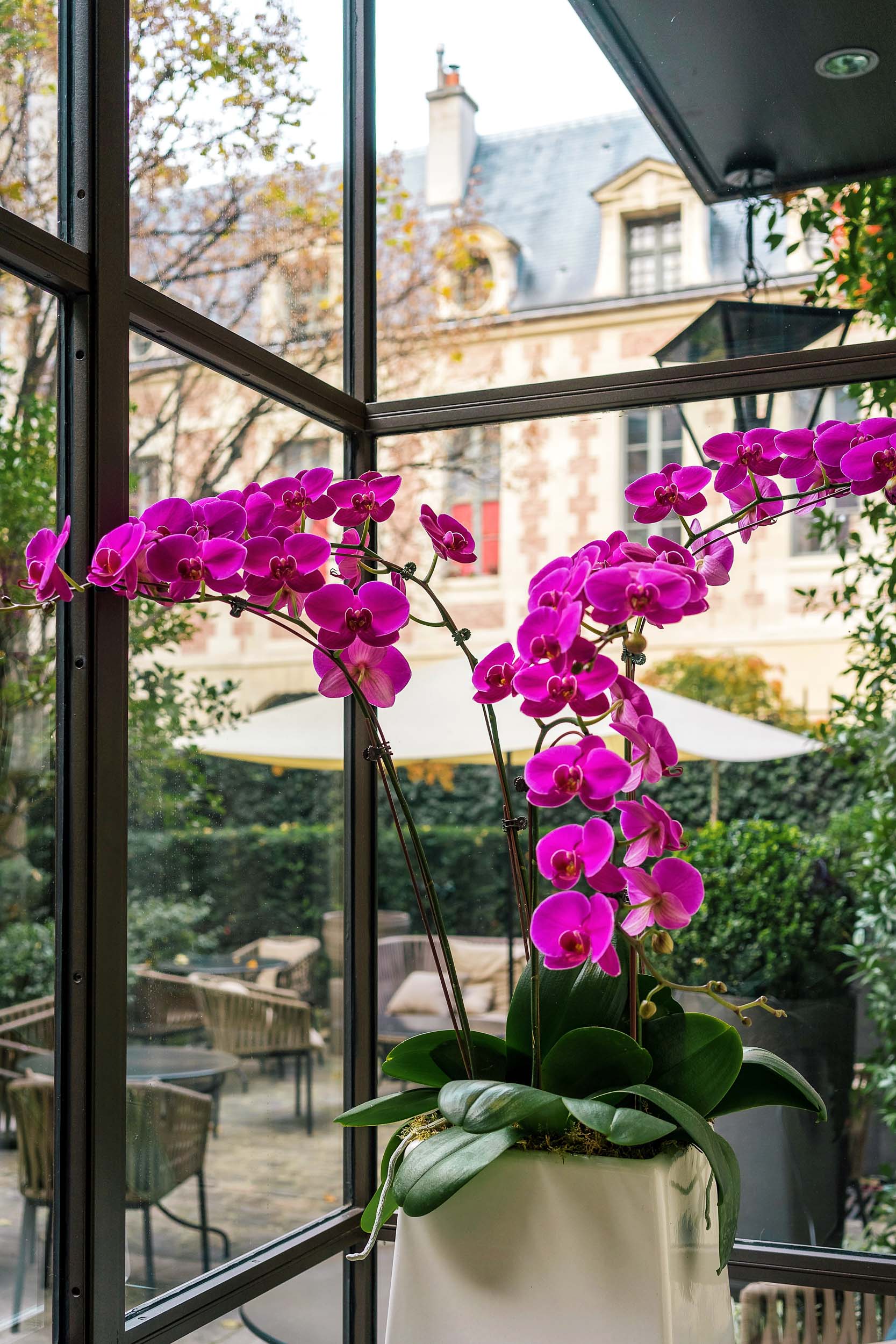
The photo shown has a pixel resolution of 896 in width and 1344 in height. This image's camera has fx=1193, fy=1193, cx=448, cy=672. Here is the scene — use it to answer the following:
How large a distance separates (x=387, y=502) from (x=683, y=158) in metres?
0.82

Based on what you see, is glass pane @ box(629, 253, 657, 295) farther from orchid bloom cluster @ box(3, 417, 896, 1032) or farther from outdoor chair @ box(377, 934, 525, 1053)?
outdoor chair @ box(377, 934, 525, 1053)

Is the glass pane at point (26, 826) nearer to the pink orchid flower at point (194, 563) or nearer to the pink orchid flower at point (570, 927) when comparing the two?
the pink orchid flower at point (194, 563)

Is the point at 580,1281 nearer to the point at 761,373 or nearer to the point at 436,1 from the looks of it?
the point at 761,373

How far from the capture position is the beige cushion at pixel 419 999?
17.2 ft

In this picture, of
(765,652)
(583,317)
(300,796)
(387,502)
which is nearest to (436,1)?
(387,502)

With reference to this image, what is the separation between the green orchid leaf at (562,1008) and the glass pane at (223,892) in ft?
1.12

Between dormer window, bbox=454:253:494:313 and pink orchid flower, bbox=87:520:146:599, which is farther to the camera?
dormer window, bbox=454:253:494:313

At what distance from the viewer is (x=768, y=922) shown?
420cm

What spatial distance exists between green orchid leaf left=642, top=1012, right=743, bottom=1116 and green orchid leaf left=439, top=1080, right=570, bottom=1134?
0.09 metres

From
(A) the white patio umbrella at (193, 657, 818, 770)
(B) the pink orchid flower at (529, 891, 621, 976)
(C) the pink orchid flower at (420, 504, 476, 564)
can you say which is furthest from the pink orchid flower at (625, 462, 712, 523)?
(A) the white patio umbrella at (193, 657, 818, 770)

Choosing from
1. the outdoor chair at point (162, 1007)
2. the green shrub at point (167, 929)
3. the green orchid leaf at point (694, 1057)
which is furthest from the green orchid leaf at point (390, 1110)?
the green shrub at point (167, 929)

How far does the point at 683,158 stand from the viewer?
1462 mm

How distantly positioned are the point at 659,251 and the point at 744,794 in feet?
12.8

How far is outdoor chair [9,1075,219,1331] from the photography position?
0.96 metres
